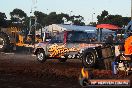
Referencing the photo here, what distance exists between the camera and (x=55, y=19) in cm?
14338

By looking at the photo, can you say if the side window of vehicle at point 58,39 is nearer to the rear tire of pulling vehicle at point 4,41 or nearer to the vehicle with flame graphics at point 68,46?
the vehicle with flame graphics at point 68,46

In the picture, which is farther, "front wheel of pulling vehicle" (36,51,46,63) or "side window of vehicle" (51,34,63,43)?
"front wheel of pulling vehicle" (36,51,46,63)

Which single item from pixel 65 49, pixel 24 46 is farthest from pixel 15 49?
pixel 65 49

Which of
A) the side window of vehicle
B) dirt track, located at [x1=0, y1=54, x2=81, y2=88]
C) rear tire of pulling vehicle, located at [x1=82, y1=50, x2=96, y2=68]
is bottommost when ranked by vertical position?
dirt track, located at [x1=0, y1=54, x2=81, y2=88]

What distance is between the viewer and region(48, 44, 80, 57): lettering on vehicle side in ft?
67.0

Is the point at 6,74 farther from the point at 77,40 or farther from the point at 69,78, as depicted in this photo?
the point at 77,40

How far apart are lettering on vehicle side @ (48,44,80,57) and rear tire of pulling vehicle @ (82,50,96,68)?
2.13m

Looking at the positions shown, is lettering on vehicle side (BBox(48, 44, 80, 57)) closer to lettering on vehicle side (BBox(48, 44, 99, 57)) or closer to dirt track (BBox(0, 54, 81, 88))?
lettering on vehicle side (BBox(48, 44, 99, 57))

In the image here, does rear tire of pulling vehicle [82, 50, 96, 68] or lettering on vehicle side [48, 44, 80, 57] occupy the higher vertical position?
lettering on vehicle side [48, 44, 80, 57]

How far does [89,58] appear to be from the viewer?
17.7 meters

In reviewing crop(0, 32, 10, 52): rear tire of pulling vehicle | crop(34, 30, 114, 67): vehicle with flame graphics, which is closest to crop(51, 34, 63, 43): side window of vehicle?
crop(34, 30, 114, 67): vehicle with flame graphics

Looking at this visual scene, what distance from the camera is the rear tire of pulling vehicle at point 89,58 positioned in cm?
1720

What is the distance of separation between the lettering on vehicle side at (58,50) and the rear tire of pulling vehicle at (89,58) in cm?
213

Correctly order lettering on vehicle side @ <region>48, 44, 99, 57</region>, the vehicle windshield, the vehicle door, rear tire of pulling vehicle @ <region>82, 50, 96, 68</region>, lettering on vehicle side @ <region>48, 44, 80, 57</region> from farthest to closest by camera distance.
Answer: the vehicle door → the vehicle windshield → lettering on vehicle side @ <region>48, 44, 80, 57</region> → lettering on vehicle side @ <region>48, 44, 99, 57</region> → rear tire of pulling vehicle @ <region>82, 50, 96, 68</region>
